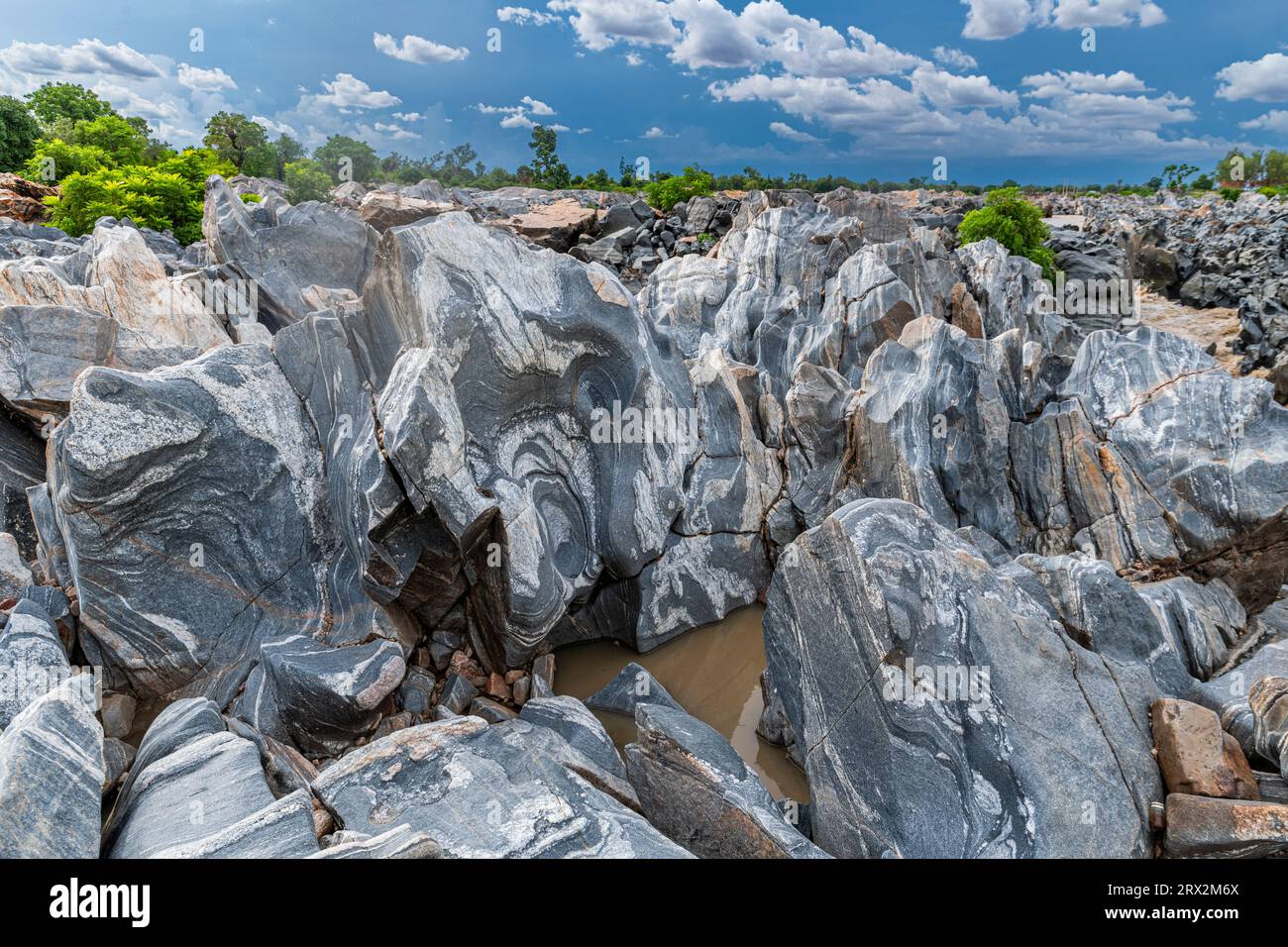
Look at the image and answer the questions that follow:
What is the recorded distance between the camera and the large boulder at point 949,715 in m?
5.62

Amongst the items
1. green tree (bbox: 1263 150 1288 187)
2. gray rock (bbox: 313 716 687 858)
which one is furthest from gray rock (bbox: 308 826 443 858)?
green tree (bbox: 1263 150 1288 187)

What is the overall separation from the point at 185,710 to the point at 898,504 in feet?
21.8

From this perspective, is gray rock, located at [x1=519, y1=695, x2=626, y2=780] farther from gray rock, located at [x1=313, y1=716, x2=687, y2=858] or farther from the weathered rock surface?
the weathered rock surface

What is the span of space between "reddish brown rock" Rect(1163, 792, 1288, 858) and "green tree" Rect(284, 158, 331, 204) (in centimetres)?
3979

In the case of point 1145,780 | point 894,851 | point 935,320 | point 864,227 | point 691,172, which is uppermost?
point 691,172

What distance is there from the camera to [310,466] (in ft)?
28.7

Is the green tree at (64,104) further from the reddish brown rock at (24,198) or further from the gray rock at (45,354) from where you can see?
the gray rock at (45,354)

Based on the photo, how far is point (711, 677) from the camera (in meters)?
9.68

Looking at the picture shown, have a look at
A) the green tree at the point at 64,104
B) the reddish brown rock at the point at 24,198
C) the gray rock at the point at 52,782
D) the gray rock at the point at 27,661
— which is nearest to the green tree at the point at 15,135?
the green tree at the point at 64,104

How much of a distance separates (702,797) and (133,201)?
29169 mm

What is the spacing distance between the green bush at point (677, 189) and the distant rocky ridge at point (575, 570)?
31.1 meters

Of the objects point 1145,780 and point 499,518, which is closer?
point 1145,780
